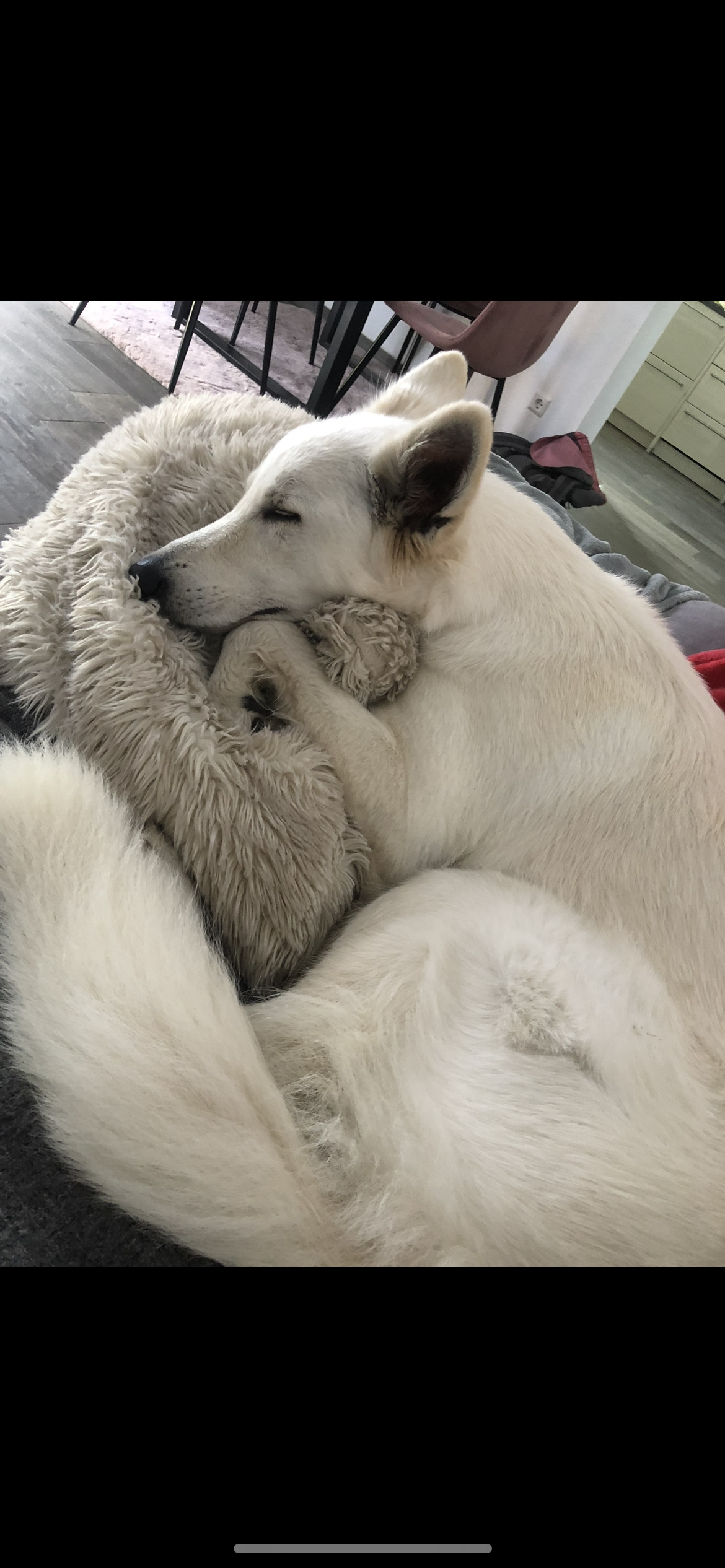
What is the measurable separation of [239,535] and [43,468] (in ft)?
2.21

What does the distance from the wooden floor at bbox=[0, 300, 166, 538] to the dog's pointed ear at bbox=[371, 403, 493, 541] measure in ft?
1.60

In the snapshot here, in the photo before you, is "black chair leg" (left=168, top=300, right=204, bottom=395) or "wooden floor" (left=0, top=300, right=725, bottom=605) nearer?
"wooden floor" (left=0, top=300, right=725, bottom=605)

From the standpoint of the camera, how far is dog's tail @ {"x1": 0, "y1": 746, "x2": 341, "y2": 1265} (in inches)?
23.1

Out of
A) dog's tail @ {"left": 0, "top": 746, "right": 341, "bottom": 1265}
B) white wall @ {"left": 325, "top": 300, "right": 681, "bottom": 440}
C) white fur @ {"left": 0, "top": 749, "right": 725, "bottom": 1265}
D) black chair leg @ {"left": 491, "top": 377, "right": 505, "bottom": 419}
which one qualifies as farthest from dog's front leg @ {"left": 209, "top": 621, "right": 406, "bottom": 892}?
white wall @ {"left": 325, "top": 300, "right": 681, "bottom": 440}

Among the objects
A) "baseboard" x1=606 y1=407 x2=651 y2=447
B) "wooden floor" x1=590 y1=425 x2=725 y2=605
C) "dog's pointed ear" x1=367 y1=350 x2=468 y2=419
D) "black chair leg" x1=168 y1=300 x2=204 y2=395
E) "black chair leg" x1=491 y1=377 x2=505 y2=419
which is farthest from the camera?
"baseboard" x1=606 y1=407 x2=651 y2=447

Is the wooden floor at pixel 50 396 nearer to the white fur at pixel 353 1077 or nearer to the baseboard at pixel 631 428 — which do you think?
the white fur at pixel 353 1077

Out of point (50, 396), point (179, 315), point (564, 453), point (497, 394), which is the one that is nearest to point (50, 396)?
point (50, 396)

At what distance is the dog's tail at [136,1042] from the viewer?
23.1 inches

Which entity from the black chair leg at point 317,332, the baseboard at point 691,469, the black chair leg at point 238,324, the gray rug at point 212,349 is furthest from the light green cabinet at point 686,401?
the black chair leg at point 238,324

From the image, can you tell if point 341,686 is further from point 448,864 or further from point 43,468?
point 43,468

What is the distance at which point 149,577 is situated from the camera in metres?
0.95

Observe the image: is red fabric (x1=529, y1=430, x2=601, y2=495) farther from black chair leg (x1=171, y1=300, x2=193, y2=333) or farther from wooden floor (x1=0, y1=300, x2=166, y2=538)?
wooden floor (x1=0, y1=300, x2=166, y2=538)

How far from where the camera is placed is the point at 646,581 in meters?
2.06
